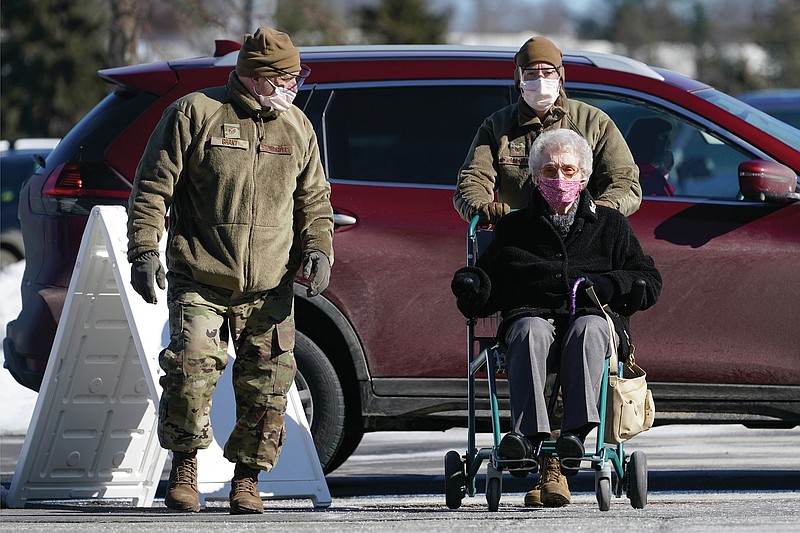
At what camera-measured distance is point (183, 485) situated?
594 centimetres

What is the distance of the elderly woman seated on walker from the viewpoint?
224 inches

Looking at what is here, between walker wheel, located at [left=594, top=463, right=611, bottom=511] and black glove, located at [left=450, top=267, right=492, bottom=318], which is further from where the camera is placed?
black glove, located at [left=450, top=267, right=492, bottom=318]

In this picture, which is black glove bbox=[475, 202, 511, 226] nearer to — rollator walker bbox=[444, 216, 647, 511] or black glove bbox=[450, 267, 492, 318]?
rollator walker bbox=[444, 216, 647, 511]

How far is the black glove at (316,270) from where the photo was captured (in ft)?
19.3

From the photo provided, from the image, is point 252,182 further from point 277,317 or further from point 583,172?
point 583,172

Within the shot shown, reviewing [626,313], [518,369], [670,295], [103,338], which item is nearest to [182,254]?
[103,338]

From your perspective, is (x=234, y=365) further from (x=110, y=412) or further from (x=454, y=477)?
(x=454, y=477)

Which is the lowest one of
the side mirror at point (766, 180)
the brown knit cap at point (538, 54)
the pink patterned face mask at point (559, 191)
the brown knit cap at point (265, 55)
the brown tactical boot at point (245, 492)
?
the brown tactical boot at point (245, 492)

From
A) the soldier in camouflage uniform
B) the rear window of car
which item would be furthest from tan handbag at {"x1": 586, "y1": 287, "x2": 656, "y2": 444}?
the rear window of car

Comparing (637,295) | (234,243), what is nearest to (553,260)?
(637,295)

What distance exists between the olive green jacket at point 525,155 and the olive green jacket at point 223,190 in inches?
28.8

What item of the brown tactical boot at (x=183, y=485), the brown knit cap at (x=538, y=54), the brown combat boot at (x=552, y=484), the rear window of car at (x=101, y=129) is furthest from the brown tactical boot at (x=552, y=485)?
the rear window of car at (x=101, y=129)

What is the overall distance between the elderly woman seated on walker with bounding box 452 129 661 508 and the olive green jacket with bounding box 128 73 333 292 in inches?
27.0

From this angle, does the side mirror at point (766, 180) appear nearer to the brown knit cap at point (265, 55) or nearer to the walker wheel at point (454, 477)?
the walker wheel at point (454, 477)
